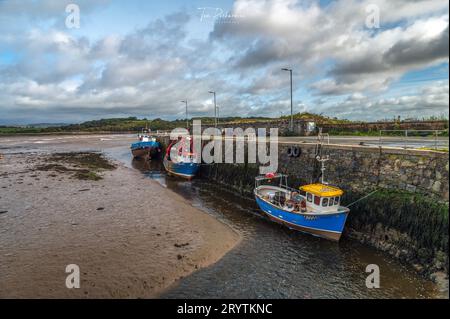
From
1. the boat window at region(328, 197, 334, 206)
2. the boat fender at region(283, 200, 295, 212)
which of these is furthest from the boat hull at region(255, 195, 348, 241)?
the boat window at region(328, 197, 334, 206)

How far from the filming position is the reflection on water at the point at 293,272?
10047 mm

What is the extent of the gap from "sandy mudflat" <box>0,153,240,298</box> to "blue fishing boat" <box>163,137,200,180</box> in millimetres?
5889

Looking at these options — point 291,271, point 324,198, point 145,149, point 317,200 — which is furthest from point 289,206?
point 145,149

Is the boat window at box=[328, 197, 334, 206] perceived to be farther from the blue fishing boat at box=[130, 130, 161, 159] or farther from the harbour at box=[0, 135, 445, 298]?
the blue fishing boat at box=[130, 130, 161, 159]

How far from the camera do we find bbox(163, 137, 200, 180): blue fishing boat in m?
30.0

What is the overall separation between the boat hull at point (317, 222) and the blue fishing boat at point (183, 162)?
15366 mm

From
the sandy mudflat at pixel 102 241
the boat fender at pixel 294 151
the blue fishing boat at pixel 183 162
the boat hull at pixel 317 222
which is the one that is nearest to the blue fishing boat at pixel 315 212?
the boat hull at pixel 317 222

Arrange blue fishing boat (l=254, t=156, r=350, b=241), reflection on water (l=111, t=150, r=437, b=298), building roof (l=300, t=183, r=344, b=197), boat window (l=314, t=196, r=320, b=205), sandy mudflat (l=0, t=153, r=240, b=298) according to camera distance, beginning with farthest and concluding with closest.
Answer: boat window (l=314, t=196, r=320, b=205)
building roof (l=300, t=183, r=344, b=197)
blue fishing boat (l=254, t=156, r=350, b=241)
sandy mudflat (l=0, t=153, r=240, b=298)
reflection on water (l=111, t=150, r=437, b=298)

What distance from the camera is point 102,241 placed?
13820mm

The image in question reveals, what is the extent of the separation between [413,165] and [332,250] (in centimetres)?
549

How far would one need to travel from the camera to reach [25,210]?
18.7 meters

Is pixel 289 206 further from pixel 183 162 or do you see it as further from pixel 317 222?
pixel 183 162
